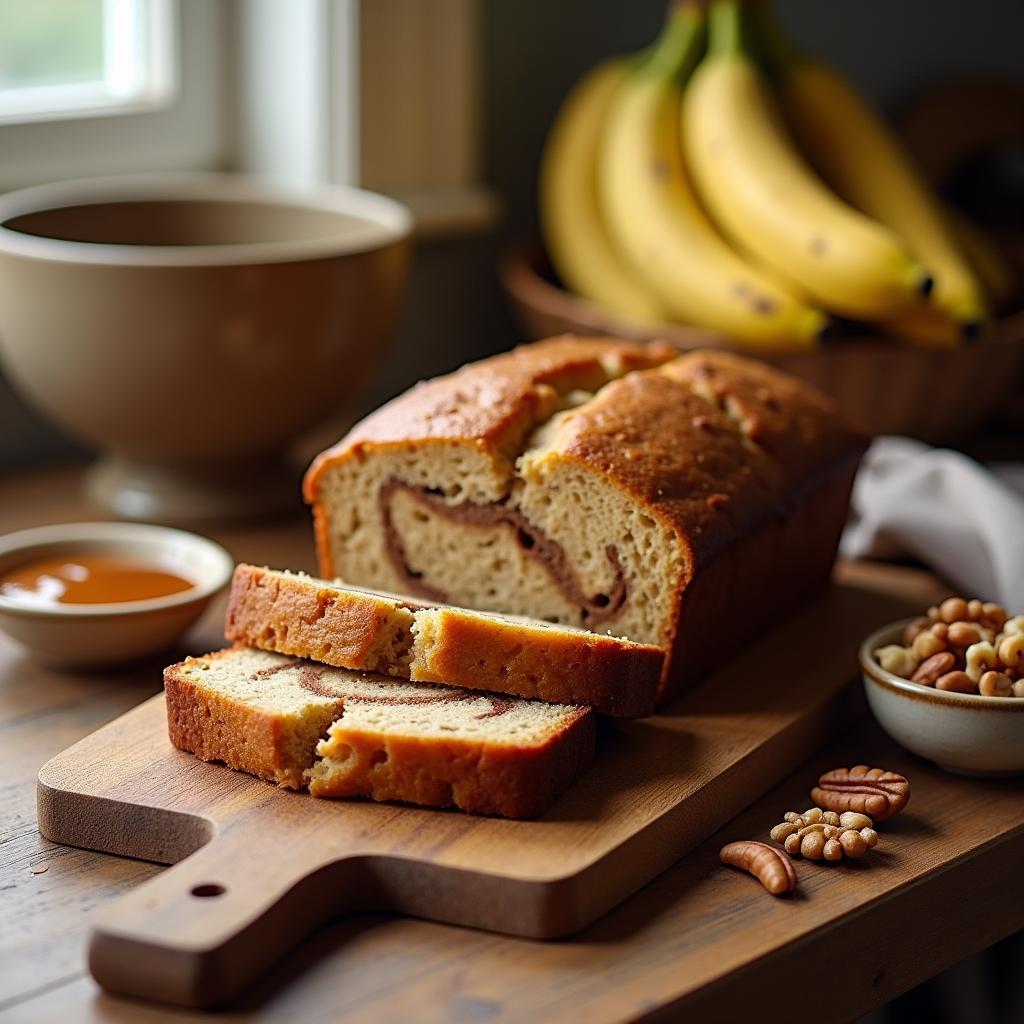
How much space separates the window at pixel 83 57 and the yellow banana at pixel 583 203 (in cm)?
65

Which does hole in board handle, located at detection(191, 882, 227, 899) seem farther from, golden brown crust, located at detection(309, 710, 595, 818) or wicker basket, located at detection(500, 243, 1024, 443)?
wicker basket, located at detection(500, 243, 1024, 443)

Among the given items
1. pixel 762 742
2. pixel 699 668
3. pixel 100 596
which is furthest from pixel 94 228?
pixel 762 742

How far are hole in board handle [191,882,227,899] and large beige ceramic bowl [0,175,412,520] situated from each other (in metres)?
0.95

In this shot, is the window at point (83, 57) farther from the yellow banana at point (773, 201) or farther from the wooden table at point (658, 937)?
the wooden table at point (658, 937)

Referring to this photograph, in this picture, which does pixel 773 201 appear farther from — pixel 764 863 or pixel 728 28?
pixel 764 863

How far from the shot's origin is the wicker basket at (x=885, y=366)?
7.74 feet

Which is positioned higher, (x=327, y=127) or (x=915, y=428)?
(x=327, y=127)

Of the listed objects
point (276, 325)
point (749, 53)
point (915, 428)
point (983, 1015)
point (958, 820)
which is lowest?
point (983, 1015)

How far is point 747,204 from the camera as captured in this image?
235 cm

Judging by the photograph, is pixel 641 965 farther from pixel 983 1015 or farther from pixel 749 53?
pixel 749 53

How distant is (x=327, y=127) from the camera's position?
2.60 m

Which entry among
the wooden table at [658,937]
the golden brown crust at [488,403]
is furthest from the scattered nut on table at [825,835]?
the golden brown crust at [488,403]

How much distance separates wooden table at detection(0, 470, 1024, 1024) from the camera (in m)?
1.22

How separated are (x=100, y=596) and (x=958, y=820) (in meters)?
0.96
